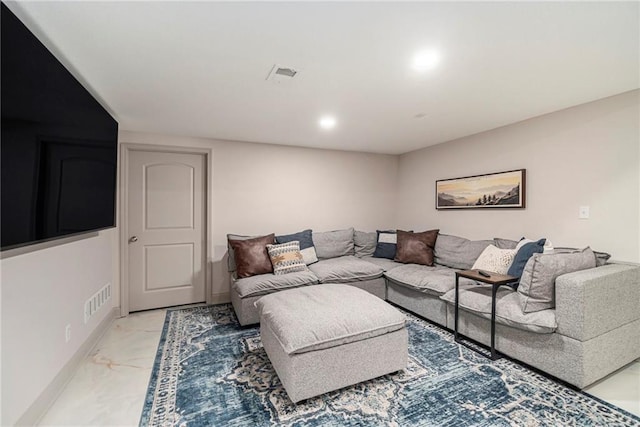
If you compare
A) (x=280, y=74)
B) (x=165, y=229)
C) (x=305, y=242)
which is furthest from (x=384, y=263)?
(x=165, y=229)

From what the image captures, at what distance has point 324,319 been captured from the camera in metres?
2.00

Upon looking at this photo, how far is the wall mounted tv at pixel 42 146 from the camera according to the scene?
1231mm

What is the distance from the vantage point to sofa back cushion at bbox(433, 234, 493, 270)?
3383mm

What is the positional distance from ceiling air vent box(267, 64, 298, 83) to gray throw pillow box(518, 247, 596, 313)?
231 cm

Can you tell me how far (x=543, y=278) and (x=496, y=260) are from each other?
710 millimetres

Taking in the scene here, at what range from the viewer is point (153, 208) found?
363 cm

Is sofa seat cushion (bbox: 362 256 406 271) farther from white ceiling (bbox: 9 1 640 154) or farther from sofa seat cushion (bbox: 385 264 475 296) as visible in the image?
white ceiling (bbox: 9 1 640 154)

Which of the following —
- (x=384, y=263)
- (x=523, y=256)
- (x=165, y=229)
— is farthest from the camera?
(x=384, y=263)

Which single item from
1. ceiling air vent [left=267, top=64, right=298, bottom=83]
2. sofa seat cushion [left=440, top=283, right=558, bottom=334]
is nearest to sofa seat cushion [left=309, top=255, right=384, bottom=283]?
sofa seat cushion [left=440, top=283, right=558, bottom=334]

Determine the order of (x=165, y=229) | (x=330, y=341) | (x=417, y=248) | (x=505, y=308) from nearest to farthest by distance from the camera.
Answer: (x=330, y=341), (x=505, y=308), (x=165, y=229), (x=417, y=248)

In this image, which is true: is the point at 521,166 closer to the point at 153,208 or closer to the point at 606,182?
the point at 606,182

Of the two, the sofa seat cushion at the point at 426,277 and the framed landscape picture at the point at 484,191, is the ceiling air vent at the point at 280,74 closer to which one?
the sofa seat cushion at the point at 426,277

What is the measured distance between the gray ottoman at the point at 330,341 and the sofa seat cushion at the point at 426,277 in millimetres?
1023

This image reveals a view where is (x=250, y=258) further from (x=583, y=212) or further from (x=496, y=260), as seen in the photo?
(x=583, y=212)
